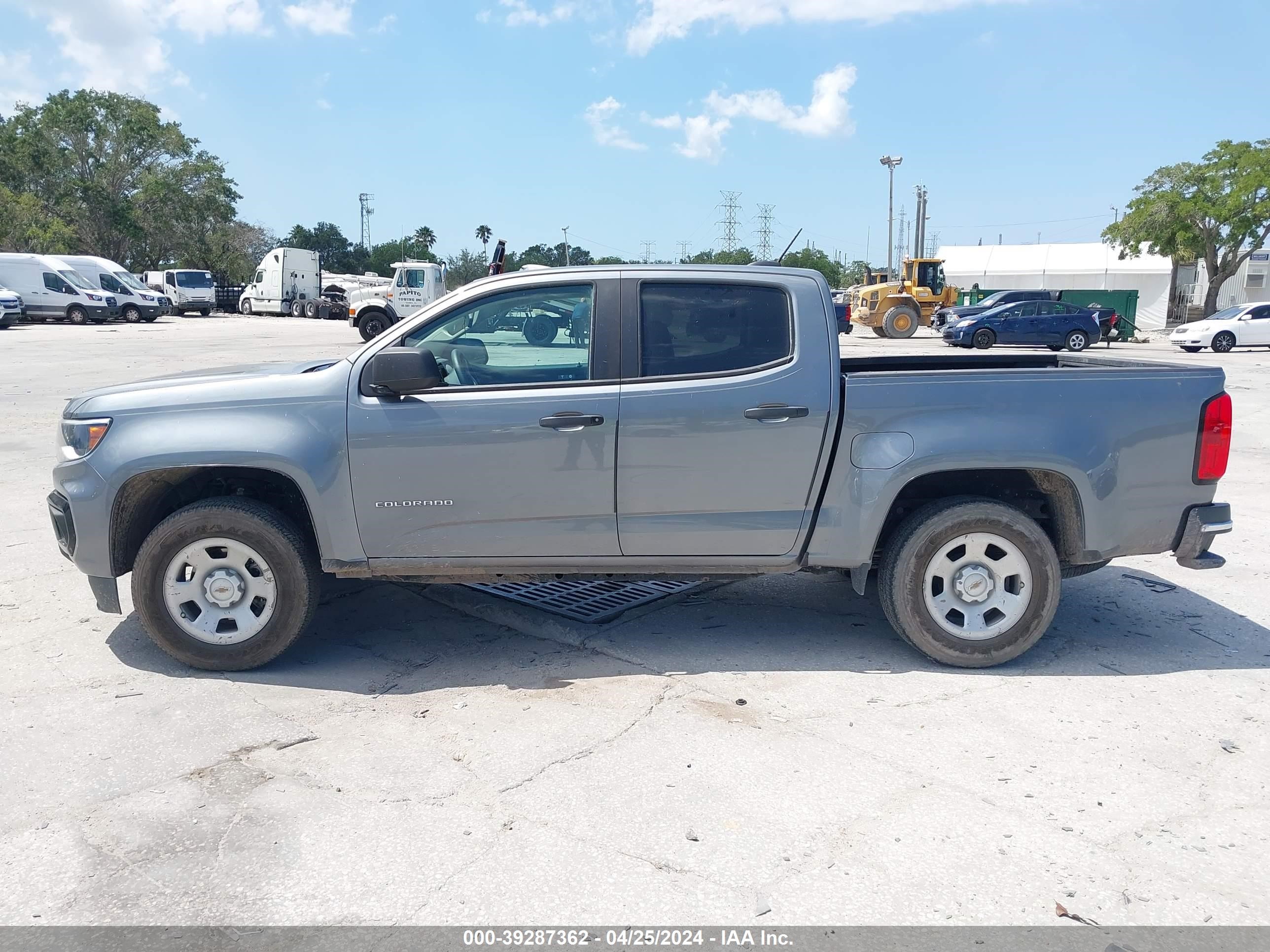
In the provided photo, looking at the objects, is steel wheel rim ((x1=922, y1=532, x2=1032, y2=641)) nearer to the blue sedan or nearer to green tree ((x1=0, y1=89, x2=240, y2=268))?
the blue sedan

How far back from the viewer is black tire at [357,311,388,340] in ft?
101

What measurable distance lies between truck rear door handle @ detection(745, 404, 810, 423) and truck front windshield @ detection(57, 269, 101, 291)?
39.0 metres

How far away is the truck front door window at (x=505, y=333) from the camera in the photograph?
187 inches

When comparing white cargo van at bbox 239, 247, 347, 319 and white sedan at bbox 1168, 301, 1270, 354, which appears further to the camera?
white cargo van at bbox 239, 247, 347, 319

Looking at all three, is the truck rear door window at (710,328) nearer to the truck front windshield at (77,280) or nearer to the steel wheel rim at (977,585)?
the steel wheel rim at (977,585)

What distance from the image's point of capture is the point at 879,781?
374cm

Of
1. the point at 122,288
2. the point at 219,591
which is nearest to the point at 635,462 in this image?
the point at 219,591

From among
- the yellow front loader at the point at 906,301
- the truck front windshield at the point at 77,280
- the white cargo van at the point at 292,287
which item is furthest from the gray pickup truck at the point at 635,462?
the white cargo van at the point at 292,287

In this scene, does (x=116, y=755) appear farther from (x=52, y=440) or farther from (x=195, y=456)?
(x=52, y=440)

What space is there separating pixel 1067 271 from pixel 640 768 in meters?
61.9

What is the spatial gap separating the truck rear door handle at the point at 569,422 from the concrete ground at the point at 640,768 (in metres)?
1.19

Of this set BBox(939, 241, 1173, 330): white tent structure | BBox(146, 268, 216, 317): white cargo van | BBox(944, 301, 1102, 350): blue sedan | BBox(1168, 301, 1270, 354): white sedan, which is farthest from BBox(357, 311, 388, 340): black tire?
BBox(939, 241, 1173, 330): white tent structure

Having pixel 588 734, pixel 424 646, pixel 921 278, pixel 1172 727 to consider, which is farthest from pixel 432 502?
pixel 921 278

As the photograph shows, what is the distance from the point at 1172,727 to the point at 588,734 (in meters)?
2.47
